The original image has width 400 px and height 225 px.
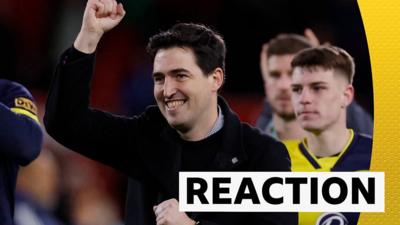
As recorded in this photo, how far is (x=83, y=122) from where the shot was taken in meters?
2.06

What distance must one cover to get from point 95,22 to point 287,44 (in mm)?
987

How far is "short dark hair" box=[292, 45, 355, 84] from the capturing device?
8.42ft

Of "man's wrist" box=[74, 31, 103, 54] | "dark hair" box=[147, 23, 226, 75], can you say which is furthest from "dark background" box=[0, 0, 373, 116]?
"man's wrist" box=[74, 31, 103, 54]

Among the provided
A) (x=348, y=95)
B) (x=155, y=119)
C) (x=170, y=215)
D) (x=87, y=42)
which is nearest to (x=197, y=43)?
(x=155, y=119)

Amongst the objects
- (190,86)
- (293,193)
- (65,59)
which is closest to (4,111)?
(65,59)

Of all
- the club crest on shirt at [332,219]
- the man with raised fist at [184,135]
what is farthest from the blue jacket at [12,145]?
the club crest on shirt at [332,219]

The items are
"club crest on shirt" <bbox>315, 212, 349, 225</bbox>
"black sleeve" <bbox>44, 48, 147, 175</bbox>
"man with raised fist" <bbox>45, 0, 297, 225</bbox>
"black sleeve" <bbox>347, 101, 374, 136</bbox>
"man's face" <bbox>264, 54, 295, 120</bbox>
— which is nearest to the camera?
"black sleeve" <bbox>44, 48, 147, 175</bbox>

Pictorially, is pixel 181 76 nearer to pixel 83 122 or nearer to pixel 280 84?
pixel 83 122

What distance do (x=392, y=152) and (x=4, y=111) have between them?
101 cm

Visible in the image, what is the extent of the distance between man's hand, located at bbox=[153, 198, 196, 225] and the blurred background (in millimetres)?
648

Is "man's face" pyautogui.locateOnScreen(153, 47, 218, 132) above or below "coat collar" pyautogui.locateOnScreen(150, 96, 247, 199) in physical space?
above

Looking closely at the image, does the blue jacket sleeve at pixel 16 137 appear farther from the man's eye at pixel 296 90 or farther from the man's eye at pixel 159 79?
the man's eye at pixel 296 90

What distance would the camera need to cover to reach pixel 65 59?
6.49 ft

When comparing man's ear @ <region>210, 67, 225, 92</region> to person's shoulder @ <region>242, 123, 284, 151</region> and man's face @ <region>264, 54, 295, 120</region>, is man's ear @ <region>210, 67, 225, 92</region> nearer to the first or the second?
person's shoulder @ <region>242, 123, 284, 151</region>
